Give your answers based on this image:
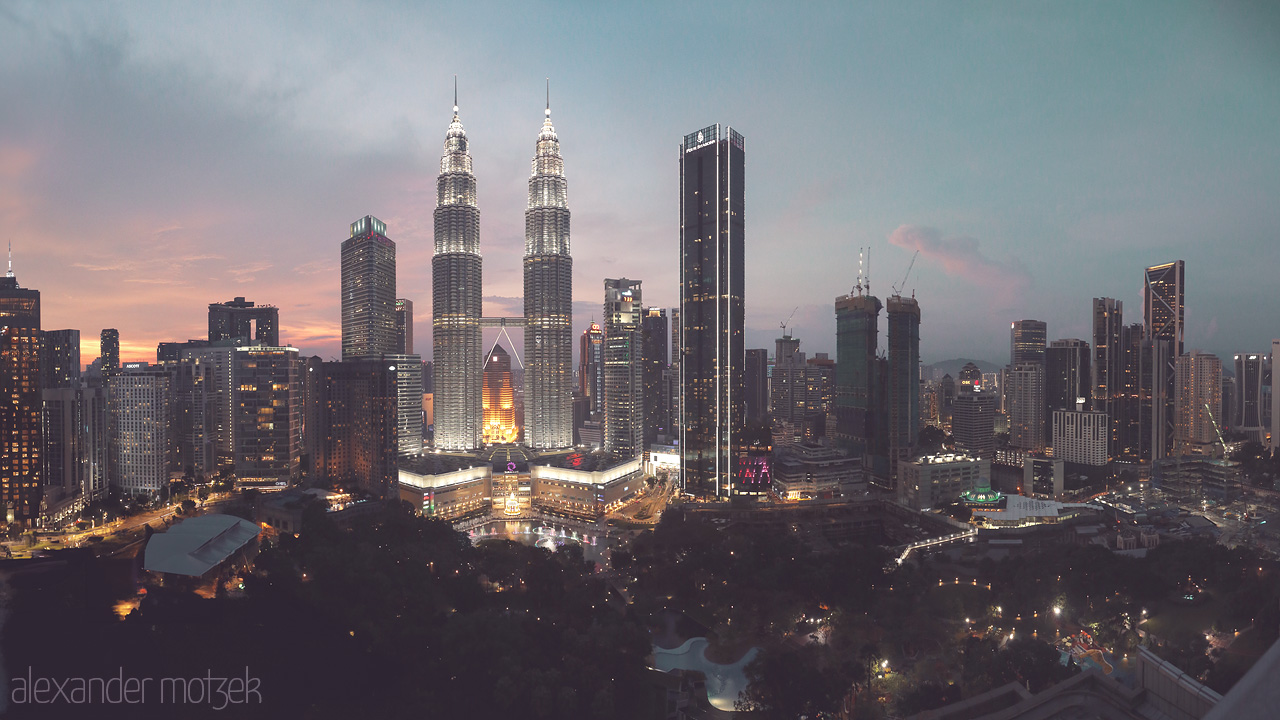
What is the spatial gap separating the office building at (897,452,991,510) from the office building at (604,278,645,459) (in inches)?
782

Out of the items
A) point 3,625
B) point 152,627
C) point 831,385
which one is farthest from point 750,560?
point 831,385

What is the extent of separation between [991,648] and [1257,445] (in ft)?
105

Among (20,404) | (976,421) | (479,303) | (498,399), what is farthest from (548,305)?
(976,421)

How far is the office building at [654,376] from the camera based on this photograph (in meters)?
47.2

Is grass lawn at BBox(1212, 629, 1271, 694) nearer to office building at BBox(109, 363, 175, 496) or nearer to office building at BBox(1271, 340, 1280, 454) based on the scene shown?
office building at BBox(1271, 340, 1280, 454)

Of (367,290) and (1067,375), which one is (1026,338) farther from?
(367,290)

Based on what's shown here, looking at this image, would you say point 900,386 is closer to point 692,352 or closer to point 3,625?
point 692,352

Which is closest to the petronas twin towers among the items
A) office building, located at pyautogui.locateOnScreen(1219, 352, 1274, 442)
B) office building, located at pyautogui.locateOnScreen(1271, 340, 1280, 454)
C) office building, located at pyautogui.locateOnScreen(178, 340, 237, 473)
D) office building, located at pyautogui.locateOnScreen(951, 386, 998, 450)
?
office building, located at pyautogui.locateOnScreen(178, 340, 237, 473)

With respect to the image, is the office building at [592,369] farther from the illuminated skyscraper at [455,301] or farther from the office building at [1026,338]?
the office building at [1026,338]

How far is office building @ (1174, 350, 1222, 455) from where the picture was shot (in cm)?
3412

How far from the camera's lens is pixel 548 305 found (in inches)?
1844

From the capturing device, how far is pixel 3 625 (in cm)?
A: 916

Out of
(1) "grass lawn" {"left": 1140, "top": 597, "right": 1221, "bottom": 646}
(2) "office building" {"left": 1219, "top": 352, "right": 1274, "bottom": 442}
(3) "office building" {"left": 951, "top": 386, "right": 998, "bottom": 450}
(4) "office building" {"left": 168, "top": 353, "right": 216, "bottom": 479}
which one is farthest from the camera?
(3) "office building" {"left": 951, "top": 386, "right": 998, "bottom": 450}

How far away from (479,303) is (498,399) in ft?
65.1
